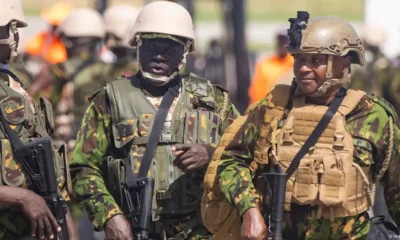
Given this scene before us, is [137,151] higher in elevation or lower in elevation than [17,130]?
lower

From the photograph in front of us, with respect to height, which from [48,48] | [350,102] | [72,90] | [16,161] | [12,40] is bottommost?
[48,48]

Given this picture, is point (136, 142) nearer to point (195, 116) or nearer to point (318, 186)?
point (195, 116)

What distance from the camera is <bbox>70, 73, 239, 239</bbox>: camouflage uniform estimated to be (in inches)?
338

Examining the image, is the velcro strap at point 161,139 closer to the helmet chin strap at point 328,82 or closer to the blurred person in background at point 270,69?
the helmet chin strap at point 328,82

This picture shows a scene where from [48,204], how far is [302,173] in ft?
4.59

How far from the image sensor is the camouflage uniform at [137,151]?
859cm

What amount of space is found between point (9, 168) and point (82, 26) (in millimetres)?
6742

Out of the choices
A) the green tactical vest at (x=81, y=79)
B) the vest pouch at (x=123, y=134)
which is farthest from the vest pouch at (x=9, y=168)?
the green tactical vest at (x=81, y=79)

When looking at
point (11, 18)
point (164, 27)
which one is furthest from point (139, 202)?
point (11, 18)

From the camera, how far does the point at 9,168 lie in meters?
7.79

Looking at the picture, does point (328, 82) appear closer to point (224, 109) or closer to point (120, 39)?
point (224, 109)

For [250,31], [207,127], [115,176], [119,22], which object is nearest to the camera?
[115,176]

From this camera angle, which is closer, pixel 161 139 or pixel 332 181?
pixel 332 181

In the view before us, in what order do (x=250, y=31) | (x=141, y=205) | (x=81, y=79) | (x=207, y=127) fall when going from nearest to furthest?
(x=141, y=205) → (x=207, y=127) → (x=81, y=79) → (x=250, y=31)
